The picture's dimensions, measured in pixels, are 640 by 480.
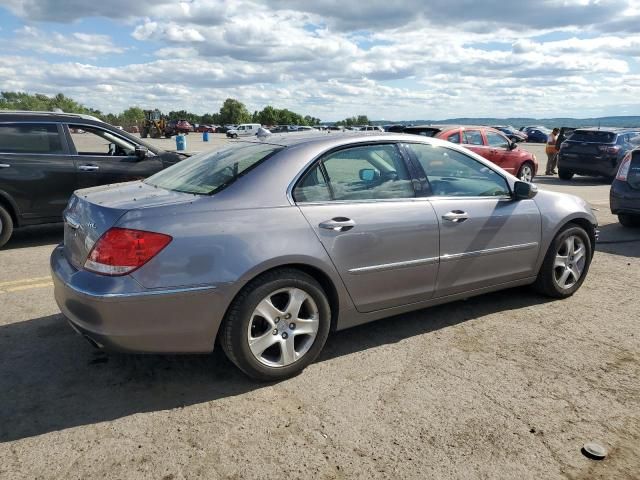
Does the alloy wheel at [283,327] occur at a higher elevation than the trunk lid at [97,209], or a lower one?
lower

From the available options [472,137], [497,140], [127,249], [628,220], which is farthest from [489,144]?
[127,249]

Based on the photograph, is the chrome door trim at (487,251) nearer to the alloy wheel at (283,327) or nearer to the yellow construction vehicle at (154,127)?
the alloy wheel at (283,327)

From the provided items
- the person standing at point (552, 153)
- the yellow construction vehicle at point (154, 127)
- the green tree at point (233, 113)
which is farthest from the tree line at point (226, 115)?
the person standing at point (552, 153)

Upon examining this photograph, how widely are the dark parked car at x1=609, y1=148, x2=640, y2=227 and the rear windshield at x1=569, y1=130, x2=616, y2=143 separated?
795cm

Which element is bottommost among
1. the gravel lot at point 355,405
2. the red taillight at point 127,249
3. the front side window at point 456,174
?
the gravel lot at point 355,405

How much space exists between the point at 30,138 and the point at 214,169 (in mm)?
4460

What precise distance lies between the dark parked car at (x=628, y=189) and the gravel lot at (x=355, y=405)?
14.4 ft

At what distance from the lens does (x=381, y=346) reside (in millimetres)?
3953

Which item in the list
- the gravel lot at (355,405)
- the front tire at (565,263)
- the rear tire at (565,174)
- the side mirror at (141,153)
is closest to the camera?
the gravel lot at (355,405)

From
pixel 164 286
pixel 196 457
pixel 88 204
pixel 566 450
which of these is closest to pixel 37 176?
pixel 88 204

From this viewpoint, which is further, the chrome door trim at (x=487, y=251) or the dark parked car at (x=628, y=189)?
the dark parked car at (x=628, y=189)

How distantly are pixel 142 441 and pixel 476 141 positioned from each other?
12.0m

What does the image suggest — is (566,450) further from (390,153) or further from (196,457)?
(390,153)

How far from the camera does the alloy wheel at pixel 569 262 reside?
4879 mm
